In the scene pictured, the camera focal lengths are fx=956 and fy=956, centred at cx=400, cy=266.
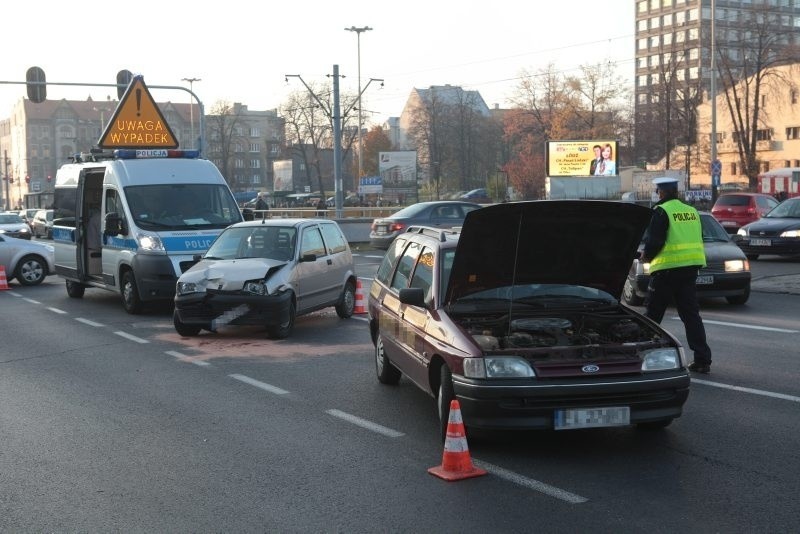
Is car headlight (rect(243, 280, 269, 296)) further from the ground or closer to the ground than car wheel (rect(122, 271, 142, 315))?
further from the ground

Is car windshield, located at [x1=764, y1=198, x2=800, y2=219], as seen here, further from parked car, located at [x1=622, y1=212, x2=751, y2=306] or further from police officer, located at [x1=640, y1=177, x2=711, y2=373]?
police officer, located at [x1=640, y1=177, x2=711, y2=373]

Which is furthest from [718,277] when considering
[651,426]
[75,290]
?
[75,290]

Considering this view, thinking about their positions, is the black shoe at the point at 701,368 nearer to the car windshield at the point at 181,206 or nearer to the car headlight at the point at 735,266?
the car headlight at the point at 735,266

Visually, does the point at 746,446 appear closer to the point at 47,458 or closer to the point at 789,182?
the point at 47,458

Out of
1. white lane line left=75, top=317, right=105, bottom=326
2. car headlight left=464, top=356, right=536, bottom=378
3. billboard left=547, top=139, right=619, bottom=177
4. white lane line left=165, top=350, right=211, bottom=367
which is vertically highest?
billboard left=547, top=139, right=619, bottom=177

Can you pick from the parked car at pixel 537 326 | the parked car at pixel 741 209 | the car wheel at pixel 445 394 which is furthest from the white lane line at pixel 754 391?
the parked car at pixel 741 209

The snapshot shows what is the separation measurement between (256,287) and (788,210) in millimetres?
17435

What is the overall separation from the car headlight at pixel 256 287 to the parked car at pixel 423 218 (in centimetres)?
1549

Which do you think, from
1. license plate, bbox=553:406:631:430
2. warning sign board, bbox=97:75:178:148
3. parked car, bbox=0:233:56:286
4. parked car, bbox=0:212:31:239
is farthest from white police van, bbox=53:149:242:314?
parked car, bbox=0:212:31:239

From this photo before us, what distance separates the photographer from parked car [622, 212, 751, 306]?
14781 mm

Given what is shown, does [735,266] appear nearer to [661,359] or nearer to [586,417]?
[661,359]

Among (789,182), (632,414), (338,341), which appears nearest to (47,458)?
(632,414)

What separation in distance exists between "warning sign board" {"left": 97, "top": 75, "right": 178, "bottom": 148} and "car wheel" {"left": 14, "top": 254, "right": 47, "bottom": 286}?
3388 millimetres

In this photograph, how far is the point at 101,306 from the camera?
57.3 feet
